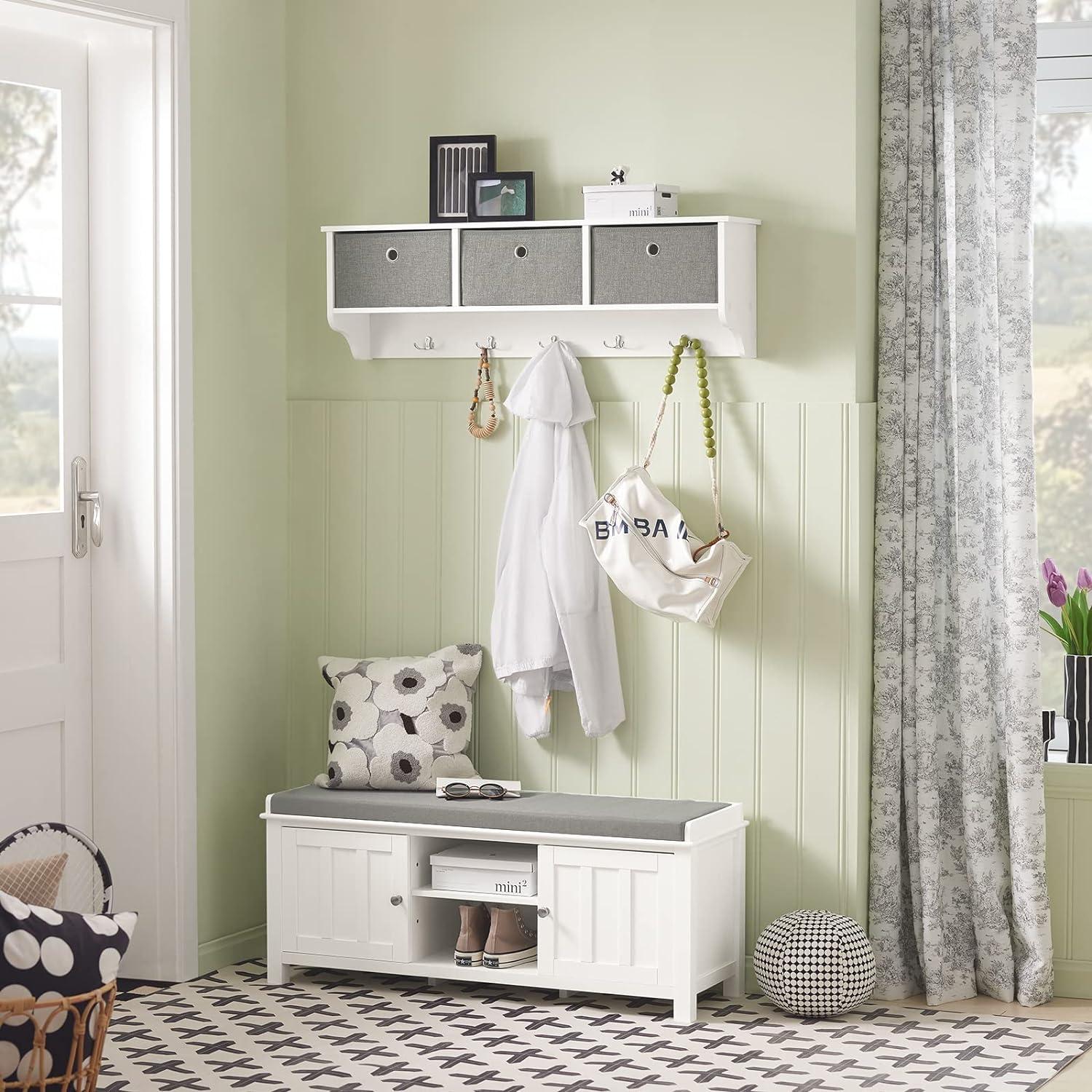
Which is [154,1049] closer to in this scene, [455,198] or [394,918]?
[394,918]

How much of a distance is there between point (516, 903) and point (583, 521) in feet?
2.77

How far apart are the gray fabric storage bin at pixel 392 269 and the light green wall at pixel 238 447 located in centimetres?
28

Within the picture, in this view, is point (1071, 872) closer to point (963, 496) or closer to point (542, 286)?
point (963, 496)

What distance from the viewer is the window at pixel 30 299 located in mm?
3881

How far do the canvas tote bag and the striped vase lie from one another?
2.64ft

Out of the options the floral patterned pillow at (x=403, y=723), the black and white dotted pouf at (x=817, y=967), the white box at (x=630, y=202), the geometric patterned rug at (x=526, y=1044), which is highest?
the white box at (x=630, y=202)

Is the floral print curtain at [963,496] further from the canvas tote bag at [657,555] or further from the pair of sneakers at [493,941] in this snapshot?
the pair of sneakers at [493,941]

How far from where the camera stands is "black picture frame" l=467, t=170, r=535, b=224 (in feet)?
13.3

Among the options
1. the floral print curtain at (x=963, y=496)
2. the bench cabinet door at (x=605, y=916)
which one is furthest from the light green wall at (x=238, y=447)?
the floral print curtain at (x=963, y=496)

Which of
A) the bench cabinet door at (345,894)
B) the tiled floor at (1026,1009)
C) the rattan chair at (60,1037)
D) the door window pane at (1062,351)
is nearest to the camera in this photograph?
the rattan chair at (60,1037)

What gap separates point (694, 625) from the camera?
405 cm


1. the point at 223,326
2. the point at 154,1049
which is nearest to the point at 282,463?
the point at 223,326

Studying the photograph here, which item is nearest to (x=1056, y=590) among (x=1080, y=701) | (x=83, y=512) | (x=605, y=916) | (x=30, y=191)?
(x=1080, y=701)

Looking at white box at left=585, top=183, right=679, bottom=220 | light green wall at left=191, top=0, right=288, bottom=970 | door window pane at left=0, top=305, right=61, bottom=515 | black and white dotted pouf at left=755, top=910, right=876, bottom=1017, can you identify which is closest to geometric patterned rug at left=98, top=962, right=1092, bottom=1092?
black and white dotted pouf at left=755, top=910, right=876, bottom=1017
